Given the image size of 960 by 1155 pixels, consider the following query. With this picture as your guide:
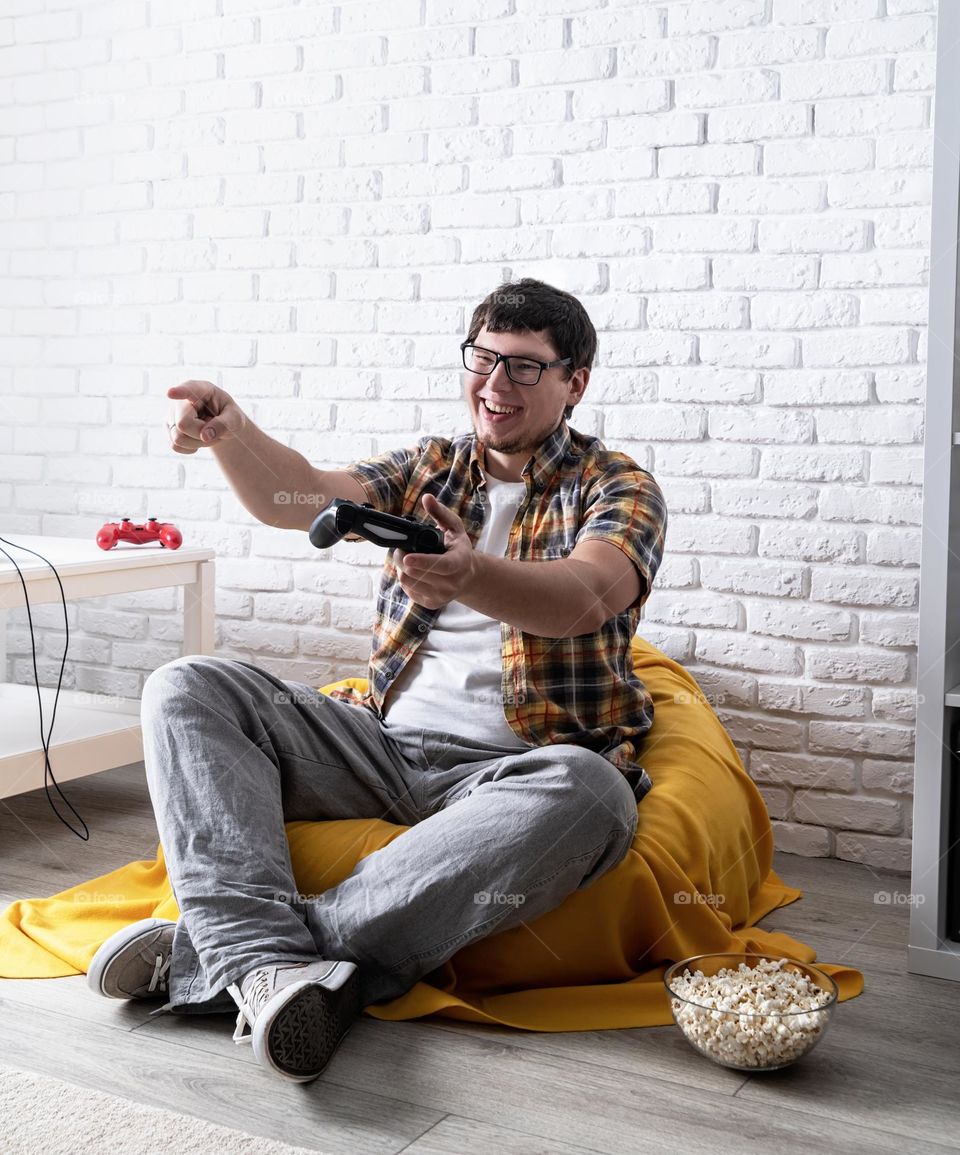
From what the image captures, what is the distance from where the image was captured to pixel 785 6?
2426mm

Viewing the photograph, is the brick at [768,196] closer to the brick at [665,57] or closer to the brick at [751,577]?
the brick at [665,57]

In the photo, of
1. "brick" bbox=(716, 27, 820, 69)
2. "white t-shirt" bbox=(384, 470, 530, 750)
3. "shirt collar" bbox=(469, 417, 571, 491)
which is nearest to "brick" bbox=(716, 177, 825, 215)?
"brick" bbox=(716, 27, 820, 69)

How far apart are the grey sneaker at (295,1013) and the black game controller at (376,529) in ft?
1.75

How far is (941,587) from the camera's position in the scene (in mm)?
1893

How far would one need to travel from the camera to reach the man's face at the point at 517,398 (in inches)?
78.1

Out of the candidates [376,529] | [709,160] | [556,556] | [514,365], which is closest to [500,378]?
[514,365]

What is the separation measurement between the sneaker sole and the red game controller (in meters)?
1.40

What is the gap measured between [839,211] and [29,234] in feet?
6.92

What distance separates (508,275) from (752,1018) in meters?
1.73

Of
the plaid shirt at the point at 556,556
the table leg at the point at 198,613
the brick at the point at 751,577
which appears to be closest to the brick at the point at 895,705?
the brick at the point at 751,577

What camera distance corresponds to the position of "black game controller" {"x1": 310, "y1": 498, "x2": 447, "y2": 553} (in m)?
1.54

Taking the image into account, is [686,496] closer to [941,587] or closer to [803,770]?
[803,770]

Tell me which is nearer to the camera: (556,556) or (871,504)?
(556,556)

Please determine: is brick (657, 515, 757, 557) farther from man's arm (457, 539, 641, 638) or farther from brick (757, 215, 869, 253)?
man's arm (457, 539, 641, 638)
